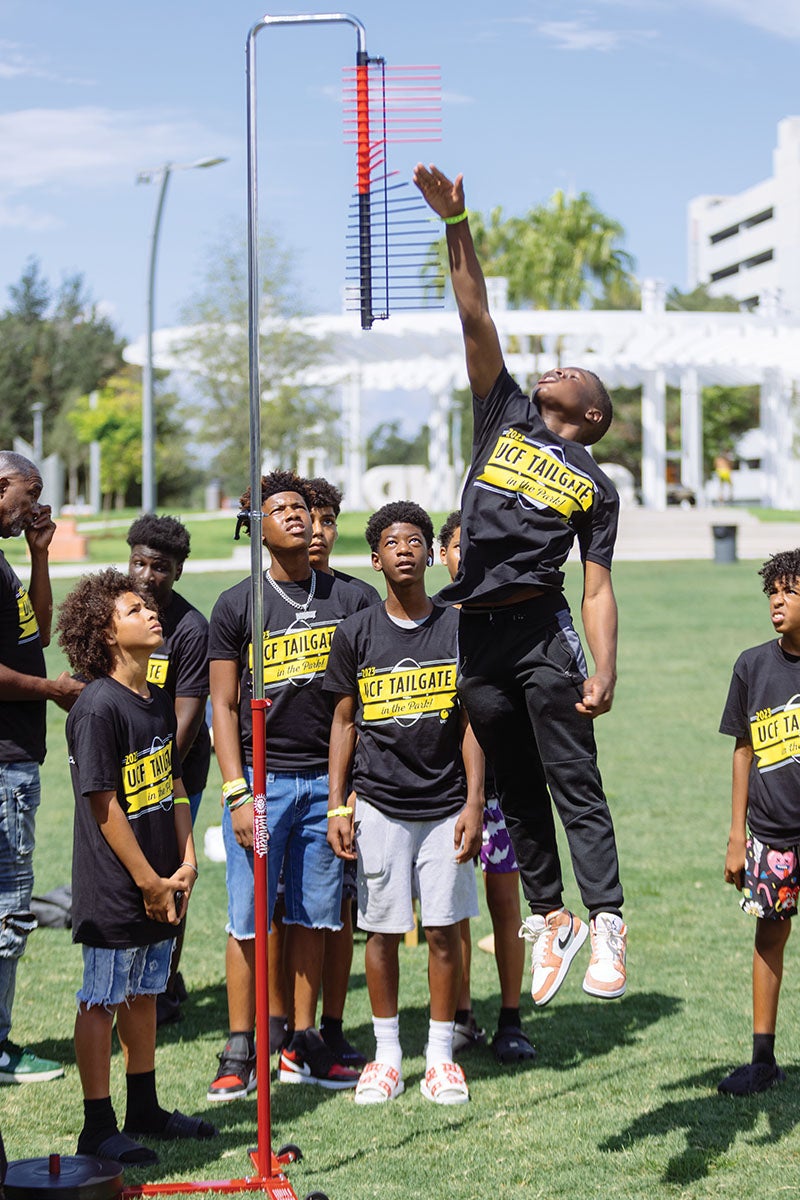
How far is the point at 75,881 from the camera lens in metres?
4.74

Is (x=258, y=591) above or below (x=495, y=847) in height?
above

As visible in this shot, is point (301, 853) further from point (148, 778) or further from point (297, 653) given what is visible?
point (148, 778)

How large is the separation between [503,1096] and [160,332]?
40730mm

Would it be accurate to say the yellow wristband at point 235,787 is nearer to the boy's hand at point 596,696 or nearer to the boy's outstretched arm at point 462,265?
the boy's hand at point 596,696

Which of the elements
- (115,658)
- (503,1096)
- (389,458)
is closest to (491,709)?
(115,658)

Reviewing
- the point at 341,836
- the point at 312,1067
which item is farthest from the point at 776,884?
the point at 312,1067

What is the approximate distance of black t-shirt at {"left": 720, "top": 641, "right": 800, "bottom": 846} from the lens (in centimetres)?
522

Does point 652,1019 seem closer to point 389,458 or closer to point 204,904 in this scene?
point 204,904

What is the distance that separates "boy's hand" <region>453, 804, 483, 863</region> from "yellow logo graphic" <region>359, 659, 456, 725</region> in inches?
14.2

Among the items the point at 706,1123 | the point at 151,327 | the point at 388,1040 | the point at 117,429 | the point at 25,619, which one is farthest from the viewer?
the point at 117,429

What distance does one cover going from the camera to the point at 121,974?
4.71 m

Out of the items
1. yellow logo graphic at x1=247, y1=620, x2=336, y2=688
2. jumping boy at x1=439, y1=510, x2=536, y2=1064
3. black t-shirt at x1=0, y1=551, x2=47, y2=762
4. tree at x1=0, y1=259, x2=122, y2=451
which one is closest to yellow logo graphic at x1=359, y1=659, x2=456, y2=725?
yellow logo graphic at x1=247, y1=620, x2=336, y2=688

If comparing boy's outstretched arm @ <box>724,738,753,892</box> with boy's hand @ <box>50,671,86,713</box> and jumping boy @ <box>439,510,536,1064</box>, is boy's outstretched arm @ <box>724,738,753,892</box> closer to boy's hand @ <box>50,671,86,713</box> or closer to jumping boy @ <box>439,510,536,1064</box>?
jumping boy @ <box>439,510,536,1064</box>

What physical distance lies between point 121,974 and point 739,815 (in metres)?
2.28
